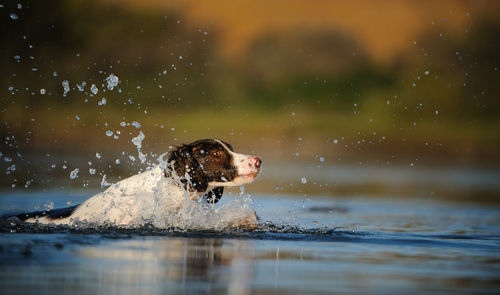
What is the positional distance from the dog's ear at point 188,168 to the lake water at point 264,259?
2.05 feet

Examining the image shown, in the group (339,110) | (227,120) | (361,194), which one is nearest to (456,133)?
(339,110)

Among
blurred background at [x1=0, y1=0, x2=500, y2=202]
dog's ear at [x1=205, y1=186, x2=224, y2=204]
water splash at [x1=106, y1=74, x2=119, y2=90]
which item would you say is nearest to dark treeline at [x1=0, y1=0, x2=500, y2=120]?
blurred background at [x1=0, y1=0, x2=500, y2=202]

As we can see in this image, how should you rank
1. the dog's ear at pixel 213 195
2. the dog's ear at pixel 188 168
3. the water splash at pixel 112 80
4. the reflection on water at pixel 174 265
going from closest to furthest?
1. the reflection on water at pixel 174 265
2. the dog's ear at pixel 188 168
3. the dog's ear at pixel 213 195
4. the water splash at pixel 112 80

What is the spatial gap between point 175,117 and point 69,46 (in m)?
8.96

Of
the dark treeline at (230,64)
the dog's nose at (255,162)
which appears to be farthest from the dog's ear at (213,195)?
the dark treeline at (230,64)

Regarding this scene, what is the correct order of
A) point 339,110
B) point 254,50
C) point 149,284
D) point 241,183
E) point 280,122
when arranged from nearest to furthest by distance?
point 149,284
point 241,183
point 280,122
point 339,110
point 254,50

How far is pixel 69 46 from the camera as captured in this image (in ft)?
146

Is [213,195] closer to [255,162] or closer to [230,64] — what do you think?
[255,162]

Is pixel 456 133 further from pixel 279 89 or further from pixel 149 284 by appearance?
pixel 149 284

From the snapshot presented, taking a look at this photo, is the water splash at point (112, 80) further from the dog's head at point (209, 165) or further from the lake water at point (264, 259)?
the lake water at point (264, 259)

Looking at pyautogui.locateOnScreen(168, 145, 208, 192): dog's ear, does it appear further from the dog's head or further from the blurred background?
→ the blurred background

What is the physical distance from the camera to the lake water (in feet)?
21.4

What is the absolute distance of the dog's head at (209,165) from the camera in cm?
995

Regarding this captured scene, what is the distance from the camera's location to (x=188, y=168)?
10039 mm
